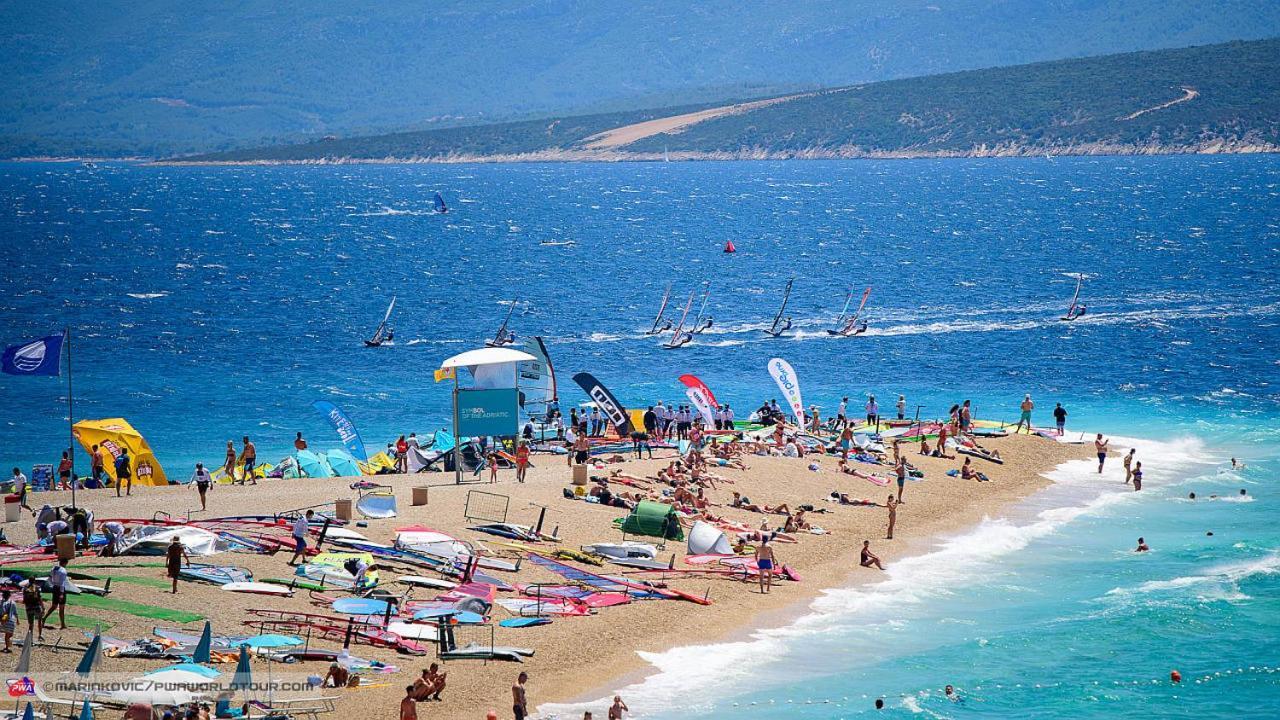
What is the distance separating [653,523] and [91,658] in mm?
15027

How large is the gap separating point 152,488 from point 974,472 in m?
24.4

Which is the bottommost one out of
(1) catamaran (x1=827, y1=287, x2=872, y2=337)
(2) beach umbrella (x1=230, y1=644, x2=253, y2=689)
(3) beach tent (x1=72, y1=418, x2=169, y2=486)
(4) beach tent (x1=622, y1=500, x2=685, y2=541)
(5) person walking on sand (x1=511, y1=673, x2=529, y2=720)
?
(5) person walking on sand (x1=511, y1=673, x2=529, y2=720)

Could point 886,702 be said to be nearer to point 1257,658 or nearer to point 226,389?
point 1257,658

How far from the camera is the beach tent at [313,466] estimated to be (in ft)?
142

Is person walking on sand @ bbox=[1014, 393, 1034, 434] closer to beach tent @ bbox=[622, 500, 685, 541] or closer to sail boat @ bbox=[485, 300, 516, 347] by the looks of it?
beach tent @ bbox=[622, 500, 685, 541]

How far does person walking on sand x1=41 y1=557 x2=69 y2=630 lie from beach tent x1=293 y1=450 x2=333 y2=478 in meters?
16.2

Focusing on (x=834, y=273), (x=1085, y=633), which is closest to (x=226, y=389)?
(x=1085, y=633)

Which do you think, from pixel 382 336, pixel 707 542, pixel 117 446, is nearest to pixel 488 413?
pixel 707 542

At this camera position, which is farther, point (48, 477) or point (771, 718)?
point (48, 477)

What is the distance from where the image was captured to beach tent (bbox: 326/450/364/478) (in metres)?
44.0

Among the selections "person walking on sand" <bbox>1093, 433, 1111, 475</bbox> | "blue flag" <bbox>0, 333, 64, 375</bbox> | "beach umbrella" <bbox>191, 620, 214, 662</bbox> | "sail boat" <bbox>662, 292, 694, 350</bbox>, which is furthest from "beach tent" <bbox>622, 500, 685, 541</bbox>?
"sail boat" <bbox>662, 292, 694, 350</bbox>

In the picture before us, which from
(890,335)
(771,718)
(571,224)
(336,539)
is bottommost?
(771,718)

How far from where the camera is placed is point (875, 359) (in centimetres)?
6906

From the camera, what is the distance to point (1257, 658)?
31.2 metres
